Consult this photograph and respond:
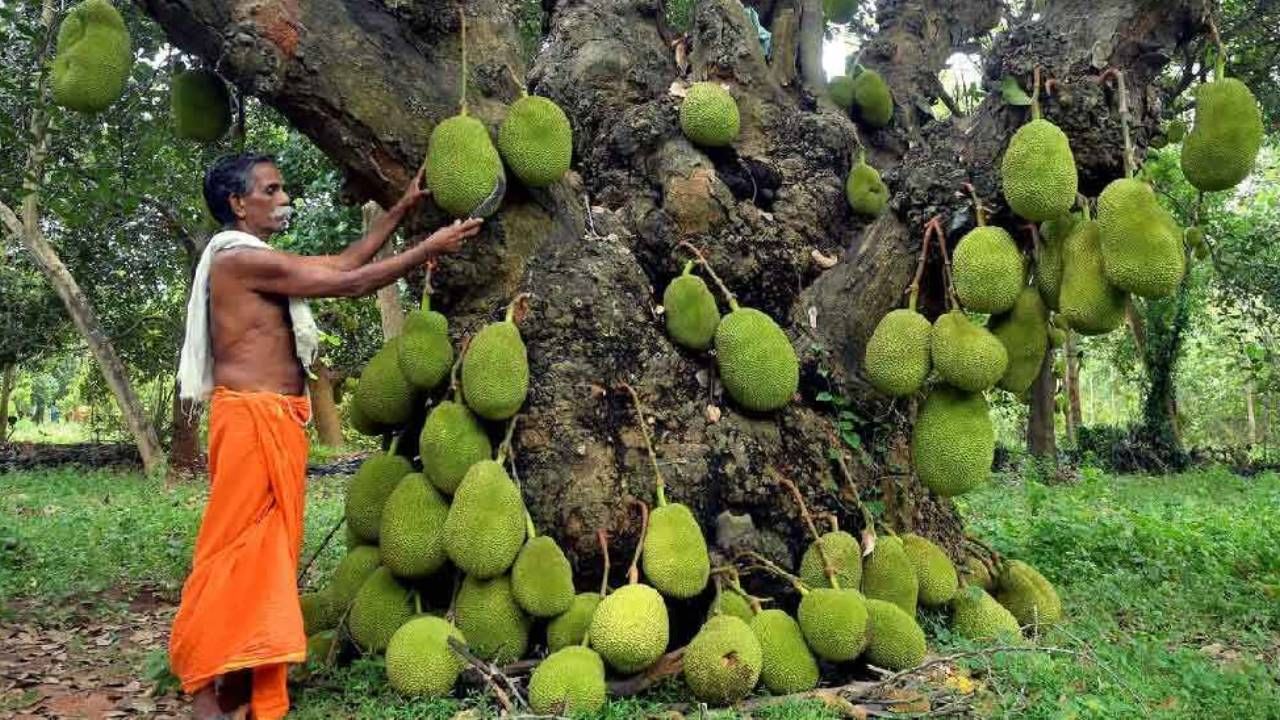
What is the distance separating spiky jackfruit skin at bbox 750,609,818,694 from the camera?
8.21ft

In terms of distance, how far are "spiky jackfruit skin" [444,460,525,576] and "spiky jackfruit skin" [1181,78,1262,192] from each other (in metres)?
1.84

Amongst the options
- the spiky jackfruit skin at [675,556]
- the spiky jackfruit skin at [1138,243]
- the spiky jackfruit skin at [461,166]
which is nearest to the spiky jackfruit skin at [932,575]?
the spiky jackfruit skin at [675,556]

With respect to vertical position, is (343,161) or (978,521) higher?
(343,161)

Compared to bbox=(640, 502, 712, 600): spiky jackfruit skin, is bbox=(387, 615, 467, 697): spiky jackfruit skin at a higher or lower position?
lower

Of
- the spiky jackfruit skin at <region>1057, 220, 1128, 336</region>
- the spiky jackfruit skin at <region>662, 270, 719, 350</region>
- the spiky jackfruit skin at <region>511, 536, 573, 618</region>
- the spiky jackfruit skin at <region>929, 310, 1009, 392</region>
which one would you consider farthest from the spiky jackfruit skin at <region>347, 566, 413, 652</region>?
the spiky jackfruit skin at <region>1057, 220, 1128, 336</region>

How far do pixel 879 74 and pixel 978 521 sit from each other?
8.23ft

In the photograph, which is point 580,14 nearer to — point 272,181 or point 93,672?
point 272,181

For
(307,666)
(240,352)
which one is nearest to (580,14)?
(240,352)

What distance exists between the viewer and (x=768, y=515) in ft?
9.73

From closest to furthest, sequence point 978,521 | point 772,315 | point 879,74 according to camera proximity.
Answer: point 772,315 < point 879,74 < point 978,521

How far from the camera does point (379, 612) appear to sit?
8.84 ft

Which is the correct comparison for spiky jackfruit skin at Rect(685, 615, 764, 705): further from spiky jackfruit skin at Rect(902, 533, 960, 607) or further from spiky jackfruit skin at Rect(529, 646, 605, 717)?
spiky jackfruit skin at Rect(902, 533, 960, 607)

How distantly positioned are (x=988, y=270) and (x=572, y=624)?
1.41m

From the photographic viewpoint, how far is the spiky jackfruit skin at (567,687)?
7.57 ft
